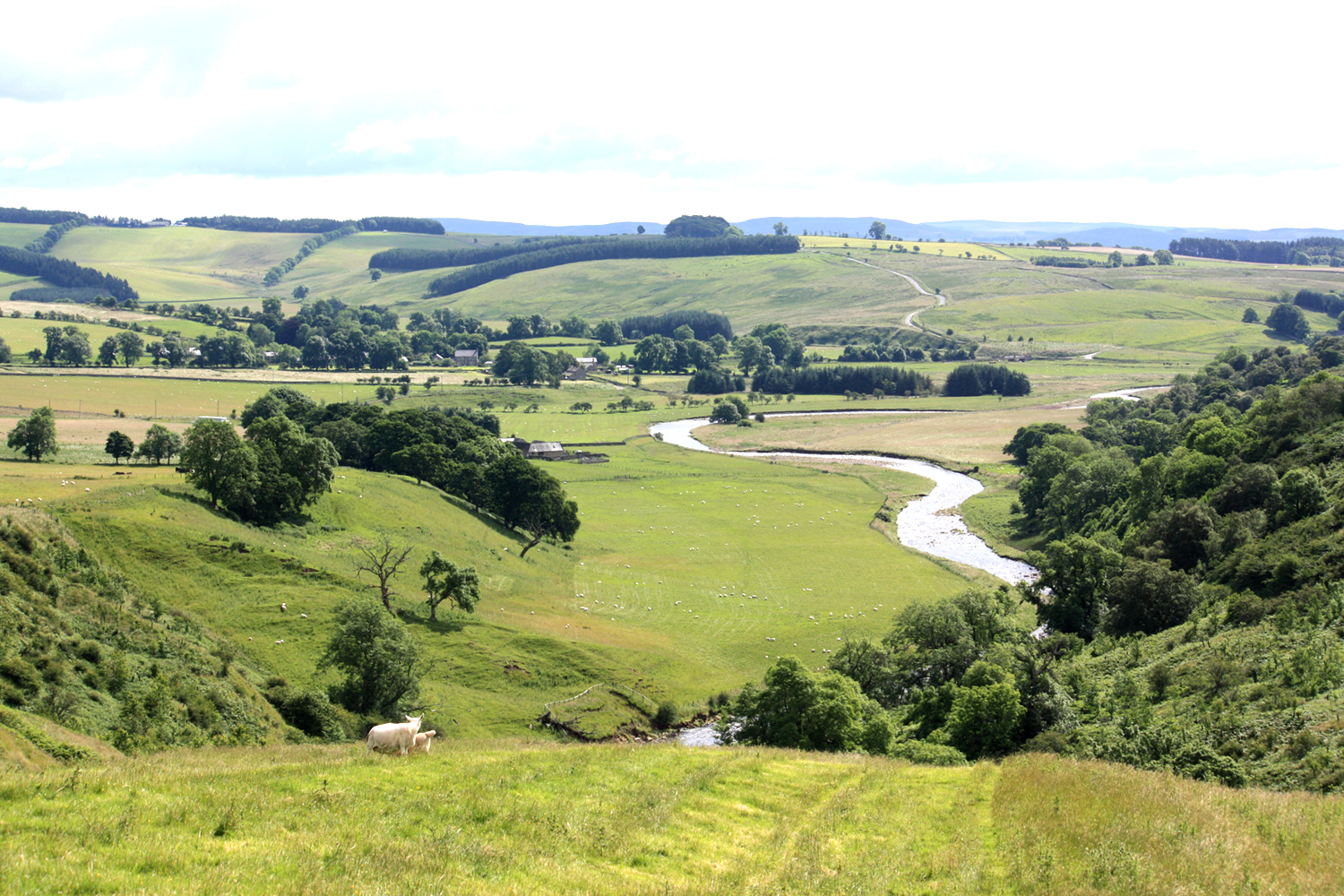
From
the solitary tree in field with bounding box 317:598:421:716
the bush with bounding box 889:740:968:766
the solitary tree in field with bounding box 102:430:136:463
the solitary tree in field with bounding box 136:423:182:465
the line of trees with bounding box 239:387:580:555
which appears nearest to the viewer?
the bush with bounding box 889:740:968:766

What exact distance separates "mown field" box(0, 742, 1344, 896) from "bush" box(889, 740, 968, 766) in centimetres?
811

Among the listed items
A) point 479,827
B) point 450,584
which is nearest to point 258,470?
point 450,584

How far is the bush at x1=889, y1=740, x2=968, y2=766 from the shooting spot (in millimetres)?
32281

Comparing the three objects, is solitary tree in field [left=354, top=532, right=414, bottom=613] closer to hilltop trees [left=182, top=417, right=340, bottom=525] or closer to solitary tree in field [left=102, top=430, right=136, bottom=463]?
hilltop trees [left=182, top=417, right=340, bottom=525]

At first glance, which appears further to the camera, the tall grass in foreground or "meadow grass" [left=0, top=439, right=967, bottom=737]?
"meadow grass" [left=0, top=439, right=967, bottom=737]

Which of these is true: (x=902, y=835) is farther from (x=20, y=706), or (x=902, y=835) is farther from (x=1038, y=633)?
(x=1038, y=633)

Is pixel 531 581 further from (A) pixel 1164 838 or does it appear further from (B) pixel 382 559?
(A) pixel 1164 838

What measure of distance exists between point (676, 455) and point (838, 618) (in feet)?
216

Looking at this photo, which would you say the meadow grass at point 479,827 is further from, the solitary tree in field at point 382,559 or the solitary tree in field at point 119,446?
the solitary tree in field at point 119,446

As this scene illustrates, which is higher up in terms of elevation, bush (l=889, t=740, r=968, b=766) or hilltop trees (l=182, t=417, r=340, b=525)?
hilltop trees (l=182, t=417, r=340, b=525)

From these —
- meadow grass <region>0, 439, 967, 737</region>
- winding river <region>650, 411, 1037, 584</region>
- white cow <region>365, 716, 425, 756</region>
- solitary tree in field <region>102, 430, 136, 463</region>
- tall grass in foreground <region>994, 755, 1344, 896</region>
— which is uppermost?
tall grass in foreground <region>994, 755, 1344, 896</region>

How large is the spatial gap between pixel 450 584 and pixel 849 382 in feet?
497

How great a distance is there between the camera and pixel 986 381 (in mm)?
188250

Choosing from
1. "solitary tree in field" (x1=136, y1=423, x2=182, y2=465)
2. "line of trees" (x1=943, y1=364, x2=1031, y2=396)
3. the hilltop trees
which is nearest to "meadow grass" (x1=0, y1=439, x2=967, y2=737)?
the hilltop trees
